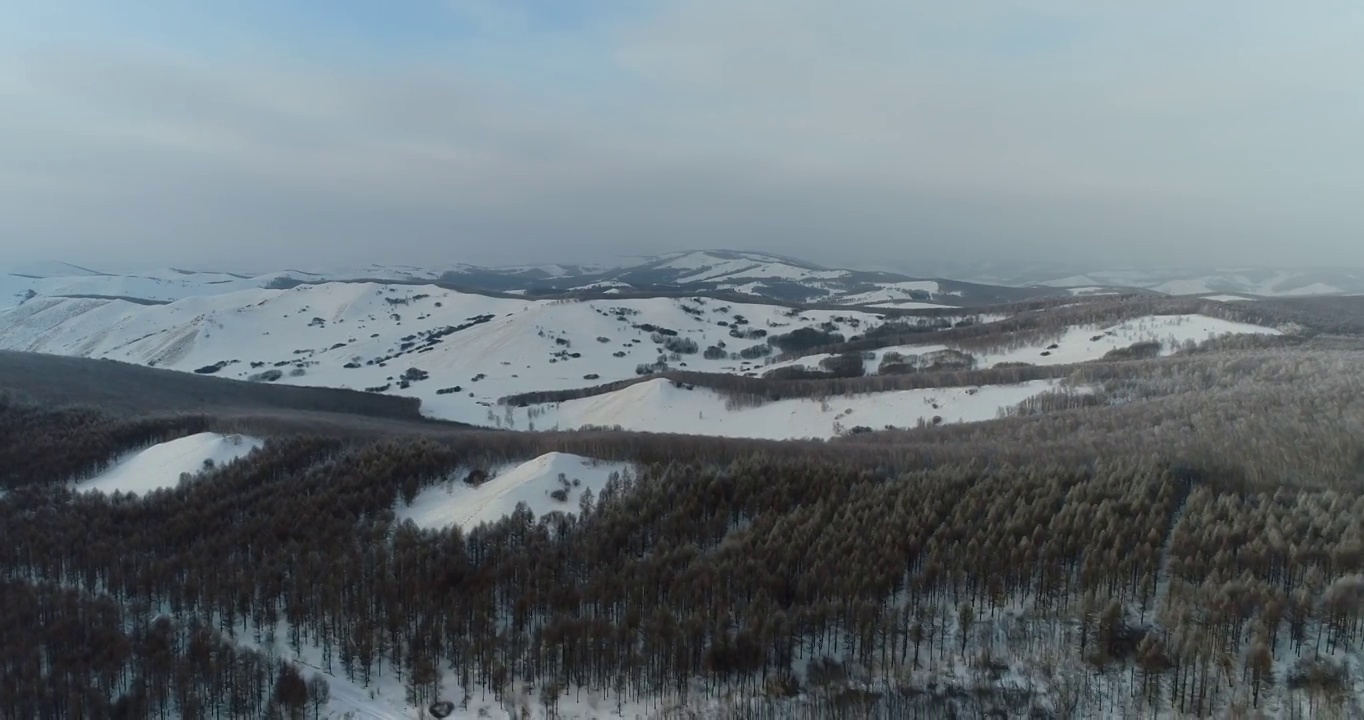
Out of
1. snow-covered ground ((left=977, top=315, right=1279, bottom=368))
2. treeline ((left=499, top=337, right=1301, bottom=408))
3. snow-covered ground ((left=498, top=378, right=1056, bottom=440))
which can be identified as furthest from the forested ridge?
snow-covered ground ((left=977, top=315, right=1279, bottom=368))

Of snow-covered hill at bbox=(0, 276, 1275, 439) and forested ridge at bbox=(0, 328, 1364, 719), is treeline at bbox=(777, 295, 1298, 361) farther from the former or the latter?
forested ridge at bbox=(0, 328, 1364, 719)

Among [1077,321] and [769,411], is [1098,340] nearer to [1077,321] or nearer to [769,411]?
[1077,321]

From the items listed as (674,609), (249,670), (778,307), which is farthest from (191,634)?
(778,307)

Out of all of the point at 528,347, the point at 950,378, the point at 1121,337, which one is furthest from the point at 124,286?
the point at 1121,337

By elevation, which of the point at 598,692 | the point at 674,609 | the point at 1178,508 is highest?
the point at 1178,508

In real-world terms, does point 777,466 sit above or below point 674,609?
above

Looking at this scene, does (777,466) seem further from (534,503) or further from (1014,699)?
(1014,699)
